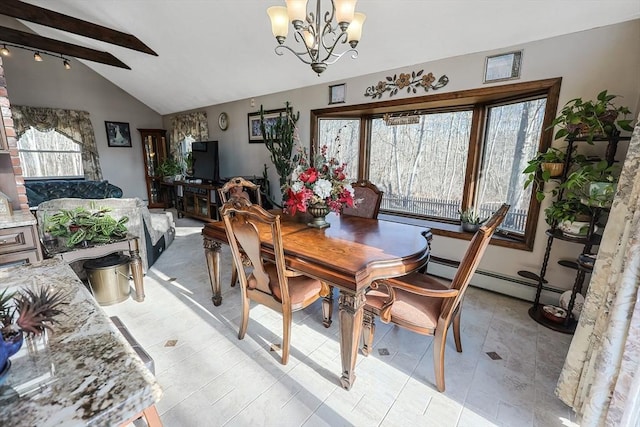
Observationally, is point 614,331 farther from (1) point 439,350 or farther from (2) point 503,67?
(2) point 503,67

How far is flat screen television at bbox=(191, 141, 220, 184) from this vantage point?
5.31 metres

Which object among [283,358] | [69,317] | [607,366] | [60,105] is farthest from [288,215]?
[60,105]

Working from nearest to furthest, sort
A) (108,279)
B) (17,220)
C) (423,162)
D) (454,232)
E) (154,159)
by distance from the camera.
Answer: (17,220) → (108,279) → (454,232) → (423,162) → (154,159)

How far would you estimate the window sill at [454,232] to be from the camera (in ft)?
8.64

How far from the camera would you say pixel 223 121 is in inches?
214

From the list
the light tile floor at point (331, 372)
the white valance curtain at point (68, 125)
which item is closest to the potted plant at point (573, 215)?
the light tile floor at point (331, 372)

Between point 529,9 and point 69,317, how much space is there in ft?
10.4

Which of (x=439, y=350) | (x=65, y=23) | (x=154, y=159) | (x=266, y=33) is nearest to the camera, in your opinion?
(x=439, y=350)

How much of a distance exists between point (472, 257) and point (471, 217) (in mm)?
1849

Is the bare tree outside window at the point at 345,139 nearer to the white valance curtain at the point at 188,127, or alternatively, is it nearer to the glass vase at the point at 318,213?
the glass vase at the point at 318,213

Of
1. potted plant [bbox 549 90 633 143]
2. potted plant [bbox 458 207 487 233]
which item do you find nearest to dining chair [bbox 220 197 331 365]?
potted plant [bbox 458 207 487 233]

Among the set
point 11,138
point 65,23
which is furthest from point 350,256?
point 65,23

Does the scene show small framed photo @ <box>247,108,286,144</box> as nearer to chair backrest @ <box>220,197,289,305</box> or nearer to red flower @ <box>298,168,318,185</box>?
red flower @ <box>298,168,318,185</box>

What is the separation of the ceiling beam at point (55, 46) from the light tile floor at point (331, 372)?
198 inches
